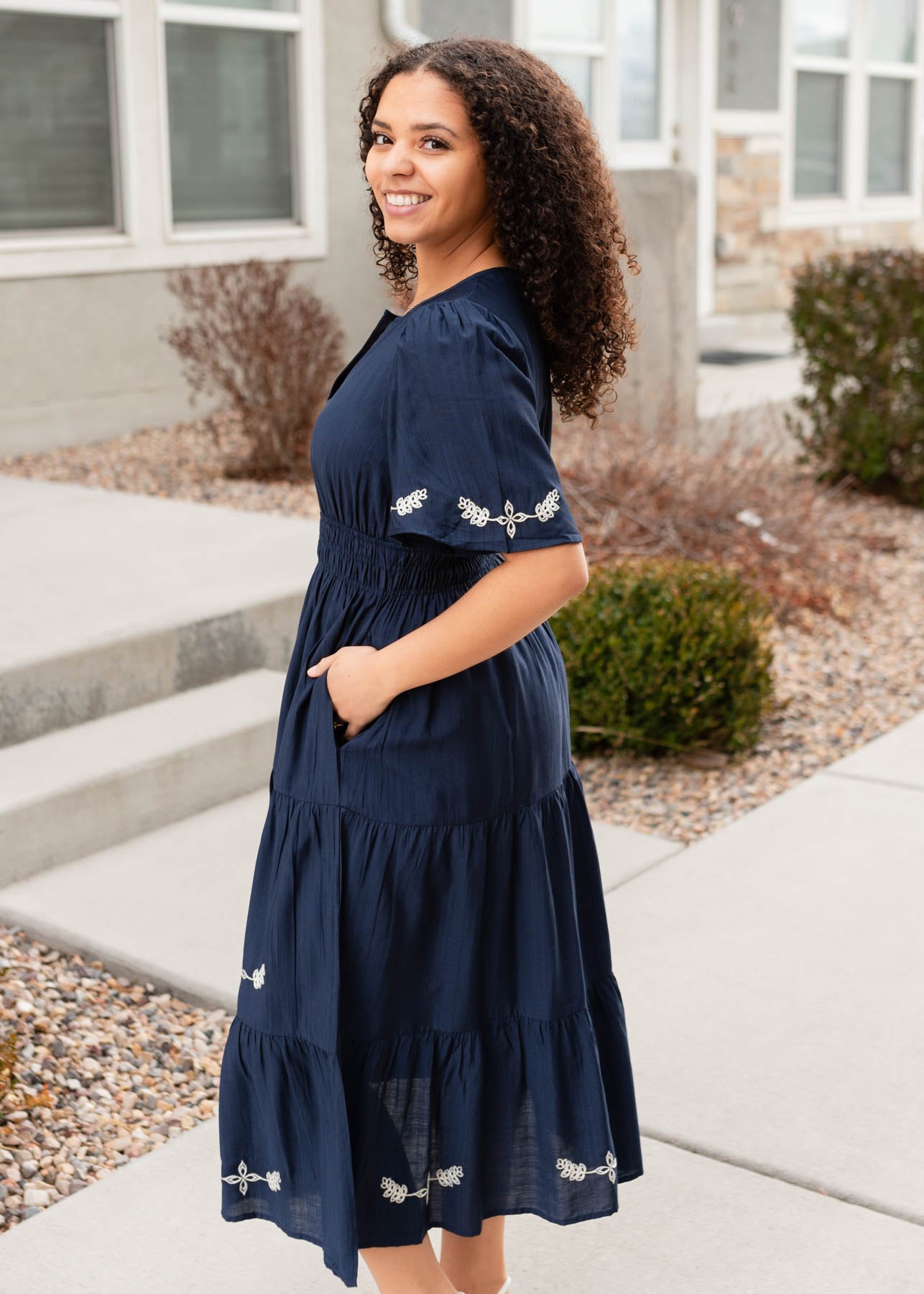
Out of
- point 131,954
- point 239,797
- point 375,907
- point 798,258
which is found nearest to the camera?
point 375,907

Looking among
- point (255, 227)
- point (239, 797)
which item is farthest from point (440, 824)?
point (255, 227)

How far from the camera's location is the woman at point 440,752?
1638 mm

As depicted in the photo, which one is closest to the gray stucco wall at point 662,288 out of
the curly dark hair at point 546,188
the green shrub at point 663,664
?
the green shrub at point 663,664

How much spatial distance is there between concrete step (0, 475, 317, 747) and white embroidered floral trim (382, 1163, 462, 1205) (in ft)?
7.51

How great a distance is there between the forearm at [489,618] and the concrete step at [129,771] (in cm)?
203

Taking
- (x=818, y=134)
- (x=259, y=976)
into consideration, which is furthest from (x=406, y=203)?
(x=818, y=134)

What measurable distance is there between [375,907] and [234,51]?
7.52m

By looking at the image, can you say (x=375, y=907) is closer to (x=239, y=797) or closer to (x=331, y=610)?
(x=331, y=610)

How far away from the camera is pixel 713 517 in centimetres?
598

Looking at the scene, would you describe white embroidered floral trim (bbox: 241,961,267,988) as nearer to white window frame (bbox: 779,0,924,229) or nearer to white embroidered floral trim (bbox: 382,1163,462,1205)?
white embroidered floral trim (bbox: 382,1163,462,1205)

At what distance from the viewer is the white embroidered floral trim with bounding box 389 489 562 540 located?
63.0 inches

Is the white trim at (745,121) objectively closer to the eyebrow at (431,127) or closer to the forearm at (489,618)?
the eyebrow at (431,127)

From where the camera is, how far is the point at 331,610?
1797 mm

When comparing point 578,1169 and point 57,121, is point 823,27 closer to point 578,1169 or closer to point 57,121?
point 57,121
